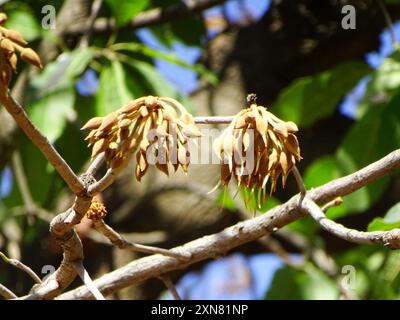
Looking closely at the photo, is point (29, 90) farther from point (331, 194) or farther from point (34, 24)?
point (331, 194)

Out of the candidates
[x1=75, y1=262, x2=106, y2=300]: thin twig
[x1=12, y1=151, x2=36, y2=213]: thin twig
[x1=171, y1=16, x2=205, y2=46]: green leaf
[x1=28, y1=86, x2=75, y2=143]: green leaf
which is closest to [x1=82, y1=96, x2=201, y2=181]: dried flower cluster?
[x1=75, y1=262, x2=106, y2=300]: thin twig

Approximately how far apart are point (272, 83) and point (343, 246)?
418mm

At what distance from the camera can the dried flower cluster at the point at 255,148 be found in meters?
0.77

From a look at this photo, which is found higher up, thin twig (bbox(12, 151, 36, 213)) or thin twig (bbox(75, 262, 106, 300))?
thin twig (bbox(12, 151, 36, 213))

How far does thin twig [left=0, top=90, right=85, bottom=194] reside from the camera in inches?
24.7

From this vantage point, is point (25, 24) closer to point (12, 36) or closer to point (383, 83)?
point (383, 83)

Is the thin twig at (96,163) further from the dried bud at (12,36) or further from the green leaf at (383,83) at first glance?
the green leaf at (383,83)

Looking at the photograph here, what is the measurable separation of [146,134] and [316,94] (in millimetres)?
944

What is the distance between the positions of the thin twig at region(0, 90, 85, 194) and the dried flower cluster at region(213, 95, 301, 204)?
0.43 feet

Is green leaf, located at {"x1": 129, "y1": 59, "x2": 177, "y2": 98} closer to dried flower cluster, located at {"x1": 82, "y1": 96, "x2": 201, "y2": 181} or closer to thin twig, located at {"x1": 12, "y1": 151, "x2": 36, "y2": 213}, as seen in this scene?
thin twig, located at {"x1": 12, "y1": 151, "x2": 36, "y2": 213}

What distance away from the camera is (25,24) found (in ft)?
5.45

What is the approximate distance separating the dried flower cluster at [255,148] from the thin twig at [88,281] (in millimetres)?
152
